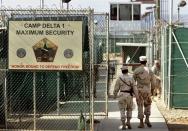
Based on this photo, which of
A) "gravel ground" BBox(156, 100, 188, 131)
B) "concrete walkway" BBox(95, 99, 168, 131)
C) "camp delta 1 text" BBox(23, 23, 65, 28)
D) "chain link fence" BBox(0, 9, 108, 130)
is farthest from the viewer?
"gravel ground" BBox(156, 100, 188, 131)

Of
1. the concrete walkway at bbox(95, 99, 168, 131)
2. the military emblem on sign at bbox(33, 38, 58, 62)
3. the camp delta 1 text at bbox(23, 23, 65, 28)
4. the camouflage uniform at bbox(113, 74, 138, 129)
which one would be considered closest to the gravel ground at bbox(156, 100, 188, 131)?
the concrete walkway at bbox(95, 99, 168, 131)

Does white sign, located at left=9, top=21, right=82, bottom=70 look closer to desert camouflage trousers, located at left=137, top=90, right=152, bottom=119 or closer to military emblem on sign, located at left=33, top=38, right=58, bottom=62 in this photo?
military emblem on sign, located at left=33, top=38, right=58, bottom=62

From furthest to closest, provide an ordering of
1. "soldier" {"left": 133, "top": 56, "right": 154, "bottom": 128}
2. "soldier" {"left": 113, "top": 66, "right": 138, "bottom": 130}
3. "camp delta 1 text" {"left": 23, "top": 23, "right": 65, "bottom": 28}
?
"soldier" {"left": 133, "top": 56, "right": 154, "bottom": 128} < "soldier" {"left": 113, "top": 66, "right": 138, "bottom": 130} < "camp delta 1 text" {"left": 23, "top": 23, "right": 65, "bottom": 28}

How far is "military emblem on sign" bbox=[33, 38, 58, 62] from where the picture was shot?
12820mm

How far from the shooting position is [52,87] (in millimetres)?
17047

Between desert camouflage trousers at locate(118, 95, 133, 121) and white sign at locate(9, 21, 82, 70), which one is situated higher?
white sign at locate(9, 21, 82, 70)

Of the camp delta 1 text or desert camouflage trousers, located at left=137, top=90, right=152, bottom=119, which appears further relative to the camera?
desert camouflage trousers, located at left=137, top=90, right=152, bottom=119

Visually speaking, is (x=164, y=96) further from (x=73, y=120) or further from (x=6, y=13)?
(x=6, y=13)

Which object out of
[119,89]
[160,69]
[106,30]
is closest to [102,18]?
[106,30]

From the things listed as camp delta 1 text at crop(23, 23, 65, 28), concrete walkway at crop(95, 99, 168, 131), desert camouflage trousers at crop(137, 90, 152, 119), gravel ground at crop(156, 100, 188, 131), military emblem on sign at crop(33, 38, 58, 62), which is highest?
camp delta 1 text at crop(23, 23, 65, 28)

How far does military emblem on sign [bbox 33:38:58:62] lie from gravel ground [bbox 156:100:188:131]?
3891mm

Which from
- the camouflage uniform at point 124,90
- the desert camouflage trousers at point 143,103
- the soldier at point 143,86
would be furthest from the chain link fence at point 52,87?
the desert camouflage trousers at point 143,103

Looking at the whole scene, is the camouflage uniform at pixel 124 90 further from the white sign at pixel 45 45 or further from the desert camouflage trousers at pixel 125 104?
the white sign at pixel 45 45

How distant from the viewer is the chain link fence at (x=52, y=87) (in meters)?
12.9
